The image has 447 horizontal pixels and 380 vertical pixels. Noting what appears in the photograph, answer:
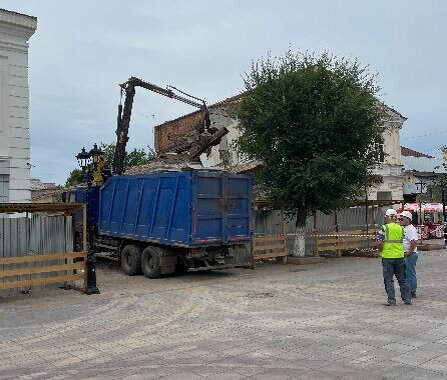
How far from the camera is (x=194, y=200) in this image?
13.4m

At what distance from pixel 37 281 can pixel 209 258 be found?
4964 mm

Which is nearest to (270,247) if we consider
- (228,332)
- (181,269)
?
(181,269)

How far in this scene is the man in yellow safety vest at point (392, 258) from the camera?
9.48 metres

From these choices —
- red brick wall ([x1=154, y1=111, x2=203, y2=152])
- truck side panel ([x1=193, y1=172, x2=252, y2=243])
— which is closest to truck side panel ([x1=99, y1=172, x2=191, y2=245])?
truck side panel ([x1=193, y1=172, x2=252, y2=243])

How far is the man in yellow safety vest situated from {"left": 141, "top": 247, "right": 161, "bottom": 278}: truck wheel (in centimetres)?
676

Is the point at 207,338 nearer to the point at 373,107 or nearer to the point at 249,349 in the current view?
the point at 249,349

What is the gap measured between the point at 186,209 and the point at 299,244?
611cm

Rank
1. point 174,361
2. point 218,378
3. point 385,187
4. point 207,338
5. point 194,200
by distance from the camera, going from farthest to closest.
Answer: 1. point 385,187
2. point 194,200
3. point 207,338
4. point 174,361
5. point 218,378

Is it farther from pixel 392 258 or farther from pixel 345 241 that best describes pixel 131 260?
pixel 345 241

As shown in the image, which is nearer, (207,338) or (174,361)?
(174,361)

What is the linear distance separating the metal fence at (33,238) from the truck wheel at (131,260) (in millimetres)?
2914

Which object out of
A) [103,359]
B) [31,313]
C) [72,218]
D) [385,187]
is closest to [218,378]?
[103,359]

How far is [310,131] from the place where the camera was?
1722cm

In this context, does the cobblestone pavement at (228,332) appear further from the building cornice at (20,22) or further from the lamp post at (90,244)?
the building cornice at (20,22)
